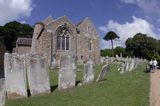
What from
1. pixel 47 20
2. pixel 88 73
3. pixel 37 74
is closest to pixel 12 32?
pixel 47 20

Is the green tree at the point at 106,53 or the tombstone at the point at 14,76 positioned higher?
the green tree at the point at 106,53

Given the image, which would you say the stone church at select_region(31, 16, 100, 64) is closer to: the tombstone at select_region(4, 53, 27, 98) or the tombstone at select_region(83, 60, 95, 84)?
the tombstone at select_region(83, 60, 95, 84)

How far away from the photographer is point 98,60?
62594 millimetres

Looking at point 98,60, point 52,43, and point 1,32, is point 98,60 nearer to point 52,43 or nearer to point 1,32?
point 52,43

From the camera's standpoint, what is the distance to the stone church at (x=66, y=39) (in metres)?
54.4

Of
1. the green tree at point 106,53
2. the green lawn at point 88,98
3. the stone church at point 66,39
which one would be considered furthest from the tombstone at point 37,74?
the green tree at point 106,53

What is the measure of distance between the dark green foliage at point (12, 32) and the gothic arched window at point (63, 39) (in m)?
41.0

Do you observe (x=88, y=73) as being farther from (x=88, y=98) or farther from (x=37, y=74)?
(x=88, y=98)

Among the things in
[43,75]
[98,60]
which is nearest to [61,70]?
[43,75]

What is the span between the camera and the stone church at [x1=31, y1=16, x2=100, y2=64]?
2141 inches

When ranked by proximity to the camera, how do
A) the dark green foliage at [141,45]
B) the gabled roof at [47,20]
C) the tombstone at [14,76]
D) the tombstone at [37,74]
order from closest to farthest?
1. the tombstone at [14,76]
2. the tombstone at [37,74]
3. the gabled roof at [47,20]
4. the dark green foliage at [141,45]

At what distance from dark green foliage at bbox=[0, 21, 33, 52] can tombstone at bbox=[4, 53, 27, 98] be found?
8095 cm

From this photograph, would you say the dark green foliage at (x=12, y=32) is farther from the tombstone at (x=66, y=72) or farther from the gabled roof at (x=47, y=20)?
the tombstone at (x=66, y=72)

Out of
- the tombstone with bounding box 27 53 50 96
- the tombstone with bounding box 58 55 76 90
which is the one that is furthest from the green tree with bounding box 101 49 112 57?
the tombstone with bounding box 27 53 50 96
